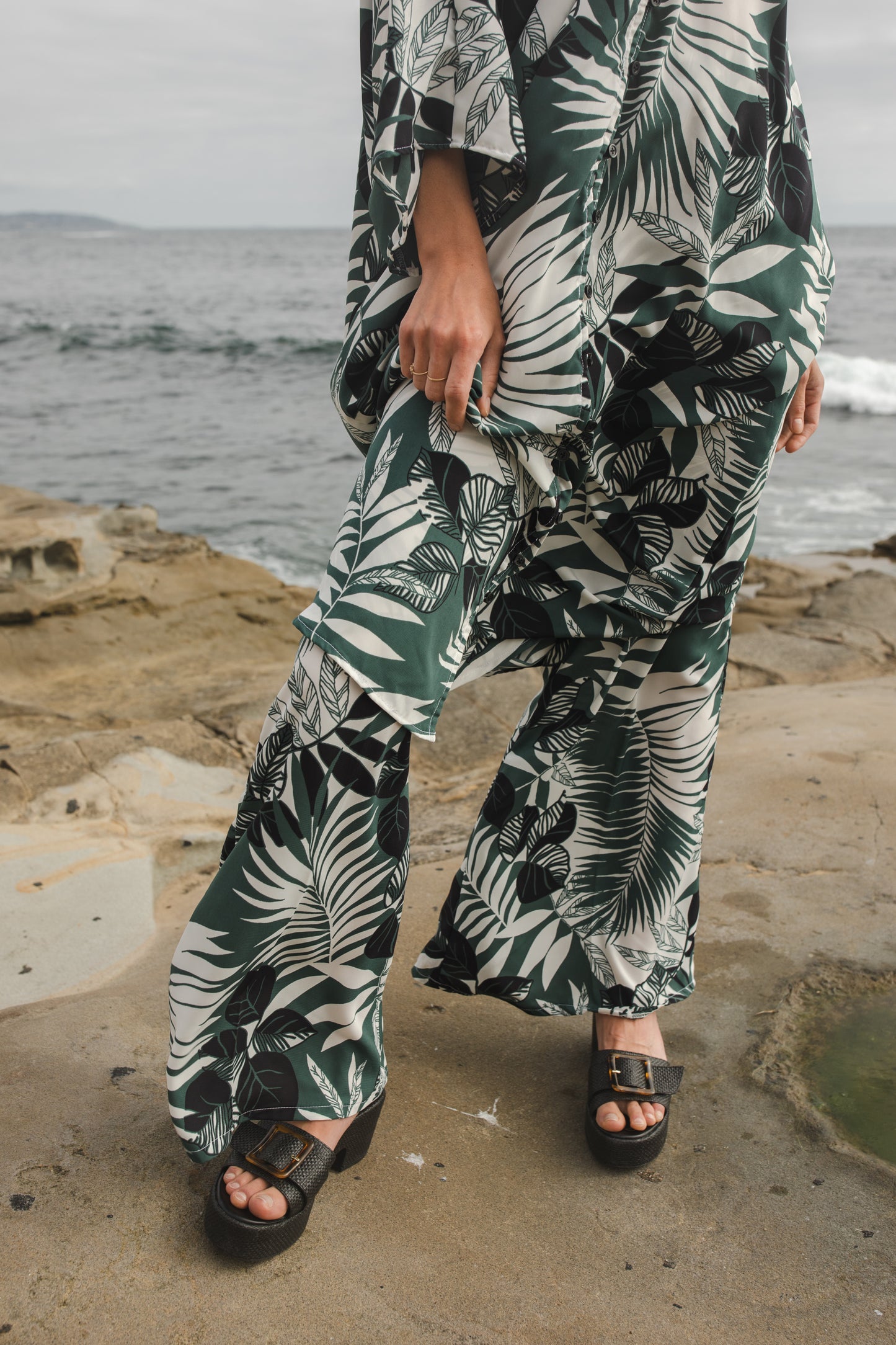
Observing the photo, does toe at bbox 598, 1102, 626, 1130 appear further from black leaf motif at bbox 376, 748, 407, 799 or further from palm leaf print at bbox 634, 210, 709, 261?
palm leaf print at bbox 634, 210, 709, 261

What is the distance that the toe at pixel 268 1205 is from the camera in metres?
1.21

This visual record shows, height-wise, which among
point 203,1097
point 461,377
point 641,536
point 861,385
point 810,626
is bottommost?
point 861,385

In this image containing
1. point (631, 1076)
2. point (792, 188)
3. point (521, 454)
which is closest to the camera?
point (521, 454)

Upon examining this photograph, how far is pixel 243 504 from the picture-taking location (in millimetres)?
8320

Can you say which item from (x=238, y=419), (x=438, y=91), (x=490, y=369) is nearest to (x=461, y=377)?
(x=490, y=369)

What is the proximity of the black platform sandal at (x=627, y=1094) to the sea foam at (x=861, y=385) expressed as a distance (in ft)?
44.7

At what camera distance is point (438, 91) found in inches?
42.6

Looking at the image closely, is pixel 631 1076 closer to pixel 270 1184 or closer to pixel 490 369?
pixel 270 1184

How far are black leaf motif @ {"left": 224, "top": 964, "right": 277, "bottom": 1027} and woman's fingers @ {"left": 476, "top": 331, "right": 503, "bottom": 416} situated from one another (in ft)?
2.33

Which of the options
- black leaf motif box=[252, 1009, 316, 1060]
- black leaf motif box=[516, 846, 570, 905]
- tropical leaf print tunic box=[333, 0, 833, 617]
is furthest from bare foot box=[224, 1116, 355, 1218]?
tropical leaf print tunic box=[333, 0, 833, 617]

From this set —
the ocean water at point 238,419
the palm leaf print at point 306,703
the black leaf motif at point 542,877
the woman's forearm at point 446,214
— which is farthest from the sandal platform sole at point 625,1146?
the ocean water at point 238,419

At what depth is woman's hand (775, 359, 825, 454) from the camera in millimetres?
1500

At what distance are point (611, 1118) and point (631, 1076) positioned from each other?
9 centimetres

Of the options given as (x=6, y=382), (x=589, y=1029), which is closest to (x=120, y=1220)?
(x=589, y=1029)
